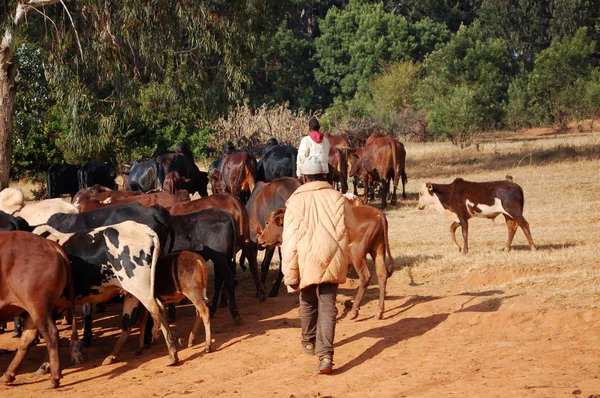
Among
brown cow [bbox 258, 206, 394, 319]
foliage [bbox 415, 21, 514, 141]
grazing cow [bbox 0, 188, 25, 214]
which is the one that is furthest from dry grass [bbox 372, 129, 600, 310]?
foliage [bbox 415, 21, 514, 141]

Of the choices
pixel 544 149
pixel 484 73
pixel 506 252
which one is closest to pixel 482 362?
pixel 506 252

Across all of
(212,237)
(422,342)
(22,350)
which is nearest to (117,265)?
(22,350)

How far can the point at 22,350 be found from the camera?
9.97m

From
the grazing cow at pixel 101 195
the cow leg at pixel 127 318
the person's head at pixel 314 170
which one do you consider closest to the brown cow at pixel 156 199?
the grazing cow at pixel 101 195

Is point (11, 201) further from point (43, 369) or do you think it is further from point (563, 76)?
point (563, 76)

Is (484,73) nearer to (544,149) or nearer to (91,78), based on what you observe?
(544,149)

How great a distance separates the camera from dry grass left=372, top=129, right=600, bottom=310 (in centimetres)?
1242

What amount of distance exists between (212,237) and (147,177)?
9.69 metres

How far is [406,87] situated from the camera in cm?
5459

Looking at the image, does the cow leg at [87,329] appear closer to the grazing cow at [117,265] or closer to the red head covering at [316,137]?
the grazing cow at [117,265]

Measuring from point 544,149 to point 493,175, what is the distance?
238 inches

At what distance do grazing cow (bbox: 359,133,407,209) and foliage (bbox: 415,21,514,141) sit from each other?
626 inches

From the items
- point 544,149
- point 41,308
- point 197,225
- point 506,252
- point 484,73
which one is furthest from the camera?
point 484,73

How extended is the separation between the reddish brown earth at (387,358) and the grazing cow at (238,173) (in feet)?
26.4
